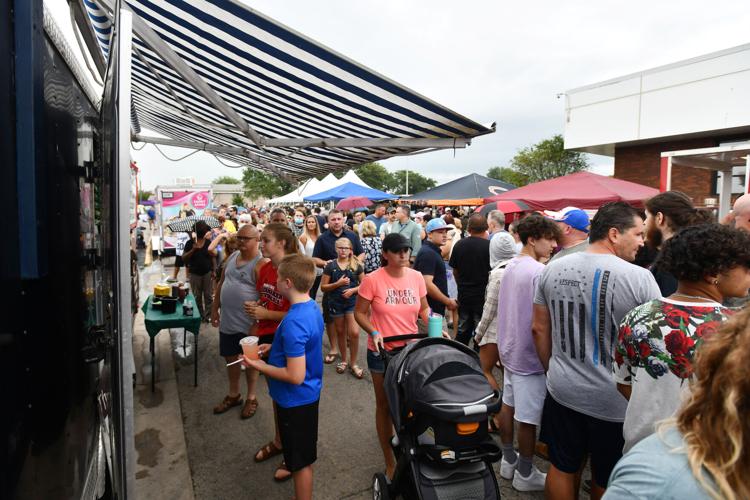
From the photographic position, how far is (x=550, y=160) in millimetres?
40094

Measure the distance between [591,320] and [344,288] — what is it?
3.14 meters

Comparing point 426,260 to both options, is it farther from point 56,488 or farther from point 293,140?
point 56,488

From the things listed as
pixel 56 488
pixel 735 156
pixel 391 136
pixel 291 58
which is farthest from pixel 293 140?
pixel 735 156

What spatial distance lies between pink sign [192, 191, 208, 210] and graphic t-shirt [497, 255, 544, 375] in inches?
653

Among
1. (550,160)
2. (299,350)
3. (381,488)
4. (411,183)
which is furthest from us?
(411,183)

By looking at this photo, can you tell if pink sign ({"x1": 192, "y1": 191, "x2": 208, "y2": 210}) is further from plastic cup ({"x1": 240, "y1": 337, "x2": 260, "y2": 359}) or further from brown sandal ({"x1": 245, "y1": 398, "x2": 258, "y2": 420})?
plastic cup ({"x1": 240, "y1": 337, "x2": 260, "y2": 359})

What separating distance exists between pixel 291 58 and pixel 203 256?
4426mm

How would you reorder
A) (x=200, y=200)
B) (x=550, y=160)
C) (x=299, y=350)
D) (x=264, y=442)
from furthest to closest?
(x=550, y=160) → (x=200, y=200) → (x=264, y=442) → (x=299, y=350)

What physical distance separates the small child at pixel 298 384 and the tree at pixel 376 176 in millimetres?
92804

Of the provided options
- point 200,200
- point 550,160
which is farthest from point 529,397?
point 550,160

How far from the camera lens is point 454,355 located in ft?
7.52

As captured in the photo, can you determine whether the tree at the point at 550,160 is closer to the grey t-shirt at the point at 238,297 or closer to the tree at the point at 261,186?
the grey t-shirt at the point at 238,297

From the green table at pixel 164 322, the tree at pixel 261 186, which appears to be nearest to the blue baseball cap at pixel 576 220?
the green table at pixel 164 322

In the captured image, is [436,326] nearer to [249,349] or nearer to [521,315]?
[521,315]
